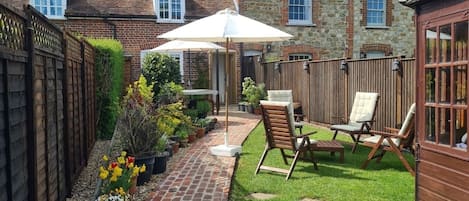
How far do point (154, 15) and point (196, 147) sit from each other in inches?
408

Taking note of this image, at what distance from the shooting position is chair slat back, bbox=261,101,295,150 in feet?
21.0

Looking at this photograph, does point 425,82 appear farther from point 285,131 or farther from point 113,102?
point 113,102

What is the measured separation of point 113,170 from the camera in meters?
4.67

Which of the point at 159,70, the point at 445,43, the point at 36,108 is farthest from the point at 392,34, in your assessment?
the point at 36,108

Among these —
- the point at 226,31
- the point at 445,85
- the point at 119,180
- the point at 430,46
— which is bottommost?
the point at 119,180

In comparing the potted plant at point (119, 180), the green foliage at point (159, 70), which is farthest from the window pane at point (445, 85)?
the green foliage at point (159, 70)

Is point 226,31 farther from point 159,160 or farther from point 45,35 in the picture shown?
point 45,35

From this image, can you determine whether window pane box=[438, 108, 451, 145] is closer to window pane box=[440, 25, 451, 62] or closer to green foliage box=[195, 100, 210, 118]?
window pane box=[440, 25, 451, 62]

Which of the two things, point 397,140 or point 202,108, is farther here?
point 202,108

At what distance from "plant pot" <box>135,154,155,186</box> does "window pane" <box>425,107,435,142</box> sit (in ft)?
11.2

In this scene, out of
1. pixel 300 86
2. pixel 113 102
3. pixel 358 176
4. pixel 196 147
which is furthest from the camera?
pixel 300 86

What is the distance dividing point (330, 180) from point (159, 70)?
30.8 feet

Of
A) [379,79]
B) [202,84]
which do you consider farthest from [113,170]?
[202,84]

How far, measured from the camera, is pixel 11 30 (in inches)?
113
